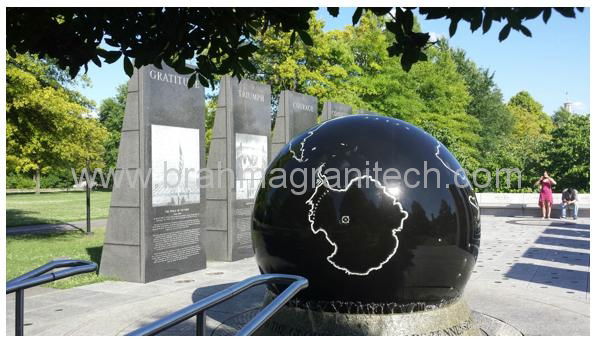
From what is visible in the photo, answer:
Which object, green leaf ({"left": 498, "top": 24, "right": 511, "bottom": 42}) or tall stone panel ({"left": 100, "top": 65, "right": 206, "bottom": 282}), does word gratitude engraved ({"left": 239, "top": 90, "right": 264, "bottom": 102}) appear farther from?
green leaf ({"left": 498, "top": 24, "right": 511, "bottom": 42})

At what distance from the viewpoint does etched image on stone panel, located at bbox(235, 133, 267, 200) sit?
13742mm

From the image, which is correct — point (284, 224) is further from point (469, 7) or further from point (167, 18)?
point (469, 7)

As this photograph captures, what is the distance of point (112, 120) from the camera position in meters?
67.6

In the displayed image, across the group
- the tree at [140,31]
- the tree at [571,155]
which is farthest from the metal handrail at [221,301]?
the tree at [571,155]

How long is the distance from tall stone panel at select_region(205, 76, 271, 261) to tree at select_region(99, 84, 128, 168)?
5198 centimetres

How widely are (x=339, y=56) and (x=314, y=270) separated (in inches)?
1109

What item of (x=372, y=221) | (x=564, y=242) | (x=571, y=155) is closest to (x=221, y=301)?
(x=372, y=221)

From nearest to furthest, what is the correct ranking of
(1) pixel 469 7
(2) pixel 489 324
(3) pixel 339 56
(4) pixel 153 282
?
(1) pixel 469 7, (2) pixel 489 324, (4) pixel 153 282, (3) pixel 339 56

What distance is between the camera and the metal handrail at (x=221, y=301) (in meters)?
2.79

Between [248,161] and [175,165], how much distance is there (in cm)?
288

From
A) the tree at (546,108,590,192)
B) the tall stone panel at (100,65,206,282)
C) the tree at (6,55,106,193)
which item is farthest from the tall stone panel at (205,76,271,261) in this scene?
the tree at (546,108,590,192)

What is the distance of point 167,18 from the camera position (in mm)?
4570

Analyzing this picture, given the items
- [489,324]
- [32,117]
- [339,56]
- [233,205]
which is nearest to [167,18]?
[489,324]

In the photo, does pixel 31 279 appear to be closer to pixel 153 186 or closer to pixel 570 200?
pixel 153 186
